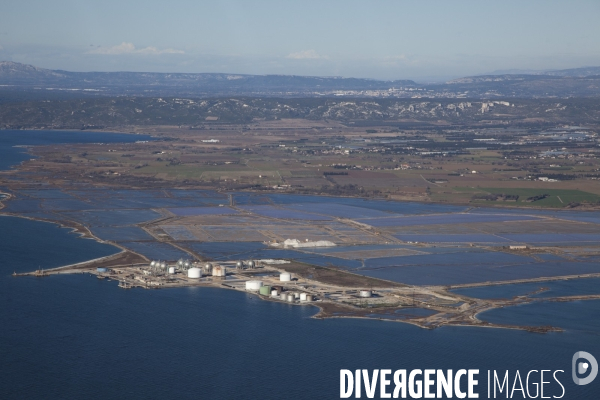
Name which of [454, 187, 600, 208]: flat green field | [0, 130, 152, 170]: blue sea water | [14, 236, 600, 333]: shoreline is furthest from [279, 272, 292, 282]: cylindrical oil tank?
[0, 130, 152, 170]: blue sea water

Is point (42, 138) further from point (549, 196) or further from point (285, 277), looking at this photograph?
point (285, 277)

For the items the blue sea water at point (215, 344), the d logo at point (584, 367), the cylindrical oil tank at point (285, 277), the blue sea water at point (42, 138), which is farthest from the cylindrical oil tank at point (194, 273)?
the blue sea water at point (42, 138)

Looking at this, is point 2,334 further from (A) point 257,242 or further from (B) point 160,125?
(B) point 160,125

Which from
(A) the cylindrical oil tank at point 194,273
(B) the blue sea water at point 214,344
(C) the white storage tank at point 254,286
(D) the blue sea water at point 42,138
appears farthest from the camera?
(D) the blue sea water at point 42,138

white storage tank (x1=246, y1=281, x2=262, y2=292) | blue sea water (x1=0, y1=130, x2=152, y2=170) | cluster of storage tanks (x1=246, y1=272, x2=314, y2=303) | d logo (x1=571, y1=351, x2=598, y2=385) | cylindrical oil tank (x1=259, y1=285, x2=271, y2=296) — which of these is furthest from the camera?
blue sea water (x1=0, y1=130, x2=152, y2=170)

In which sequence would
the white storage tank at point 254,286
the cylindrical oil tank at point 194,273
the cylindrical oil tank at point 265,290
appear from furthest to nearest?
the cylindrical oil tank at point 194,273
the white storage tank at point 254,286
the cylindrical oil tank at point 265,290

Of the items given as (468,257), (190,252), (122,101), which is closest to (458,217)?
(468,257)

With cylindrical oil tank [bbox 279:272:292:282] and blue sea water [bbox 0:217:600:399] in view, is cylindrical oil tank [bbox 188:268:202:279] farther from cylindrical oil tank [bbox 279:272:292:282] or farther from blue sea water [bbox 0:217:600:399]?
cylindrical oil tank [bbox 279:272:292:282]

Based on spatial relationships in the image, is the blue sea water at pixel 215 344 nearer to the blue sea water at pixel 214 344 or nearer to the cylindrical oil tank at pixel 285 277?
the blue sea water at pixel 214 344
